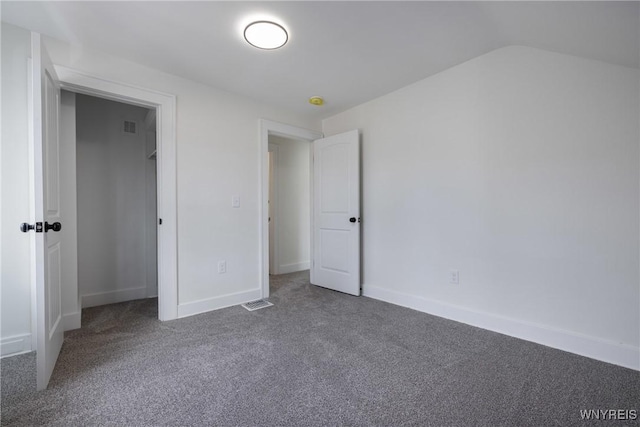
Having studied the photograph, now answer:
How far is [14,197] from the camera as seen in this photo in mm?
1972

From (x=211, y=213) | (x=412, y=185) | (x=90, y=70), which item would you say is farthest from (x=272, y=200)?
(x=90, y=70)

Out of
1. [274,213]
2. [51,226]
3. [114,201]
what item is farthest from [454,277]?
[114,201]

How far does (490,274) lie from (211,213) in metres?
2.62

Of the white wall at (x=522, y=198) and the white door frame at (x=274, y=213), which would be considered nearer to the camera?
the white wall at (x=522, y=198)

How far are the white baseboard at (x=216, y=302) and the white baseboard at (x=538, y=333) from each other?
5.23ft

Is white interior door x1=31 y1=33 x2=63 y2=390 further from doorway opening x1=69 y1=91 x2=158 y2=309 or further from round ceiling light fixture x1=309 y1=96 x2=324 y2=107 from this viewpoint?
round ceiling light fixture x1=309 y1=96 x2=324 y2=107

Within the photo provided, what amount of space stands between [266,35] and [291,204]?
293cm

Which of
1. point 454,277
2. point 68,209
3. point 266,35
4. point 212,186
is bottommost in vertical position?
point 454,277

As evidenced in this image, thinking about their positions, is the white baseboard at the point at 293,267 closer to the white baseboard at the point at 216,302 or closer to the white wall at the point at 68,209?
the white baseboard at the point at 216,302

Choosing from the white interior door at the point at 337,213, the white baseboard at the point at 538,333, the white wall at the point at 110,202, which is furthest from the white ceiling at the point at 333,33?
the white baseboard at the point at 538,333

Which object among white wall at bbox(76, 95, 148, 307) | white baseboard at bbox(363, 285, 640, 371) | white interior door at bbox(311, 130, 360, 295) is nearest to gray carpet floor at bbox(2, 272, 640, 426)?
white baseboard at bbox(363, 285, 640, 371)

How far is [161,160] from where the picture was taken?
8.43 ft

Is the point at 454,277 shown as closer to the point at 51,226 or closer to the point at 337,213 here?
the point at 337,213

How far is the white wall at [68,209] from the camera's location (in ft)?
7.64
